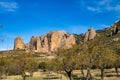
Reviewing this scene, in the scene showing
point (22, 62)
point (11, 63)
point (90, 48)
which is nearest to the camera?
point (90, 48)

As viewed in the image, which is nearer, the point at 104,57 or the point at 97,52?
the point at 97,52

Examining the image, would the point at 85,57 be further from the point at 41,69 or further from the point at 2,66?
the point at 41,69

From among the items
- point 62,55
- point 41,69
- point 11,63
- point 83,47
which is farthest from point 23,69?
point 41,69

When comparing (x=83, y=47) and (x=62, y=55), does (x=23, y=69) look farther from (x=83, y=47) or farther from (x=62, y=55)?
(x=83, y=47)

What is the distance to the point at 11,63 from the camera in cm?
10269

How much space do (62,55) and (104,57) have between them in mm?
12842

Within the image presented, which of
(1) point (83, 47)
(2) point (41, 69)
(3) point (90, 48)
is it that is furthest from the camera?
(2) point (41, 69)

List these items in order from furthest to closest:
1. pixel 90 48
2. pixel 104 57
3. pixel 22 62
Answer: pixel 22 62, pixel 104 57, pixel 90 48

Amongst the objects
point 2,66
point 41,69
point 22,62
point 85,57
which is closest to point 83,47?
point 85,57

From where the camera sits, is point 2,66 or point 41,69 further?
point 41,69

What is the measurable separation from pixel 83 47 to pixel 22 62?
101ft

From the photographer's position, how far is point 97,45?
64.9 m

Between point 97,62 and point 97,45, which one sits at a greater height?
point 97,45

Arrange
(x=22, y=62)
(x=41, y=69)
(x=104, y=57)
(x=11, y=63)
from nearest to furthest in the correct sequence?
(x=104, y=57) → (x=22, y=62) → (x=11, y=63) → (x=41, y=69)
